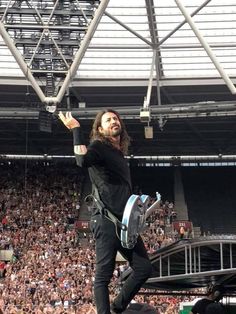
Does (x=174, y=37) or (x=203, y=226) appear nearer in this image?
(x=174, y=37)

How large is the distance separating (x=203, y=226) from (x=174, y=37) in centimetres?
1245

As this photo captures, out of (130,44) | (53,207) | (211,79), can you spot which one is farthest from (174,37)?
(53,207)

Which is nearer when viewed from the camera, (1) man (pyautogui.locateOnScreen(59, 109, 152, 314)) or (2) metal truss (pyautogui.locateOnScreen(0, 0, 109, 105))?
(1) man (pyautogui.locateOnScreen(59, 109, 152, 314))

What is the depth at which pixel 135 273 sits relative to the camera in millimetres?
3590

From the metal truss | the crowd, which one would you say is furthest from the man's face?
the metal truss

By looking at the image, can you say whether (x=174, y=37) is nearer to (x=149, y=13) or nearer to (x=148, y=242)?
(x=149, y=13)

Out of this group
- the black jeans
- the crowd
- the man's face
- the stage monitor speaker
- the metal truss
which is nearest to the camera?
the black jeans

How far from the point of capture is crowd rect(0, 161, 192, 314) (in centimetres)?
1900

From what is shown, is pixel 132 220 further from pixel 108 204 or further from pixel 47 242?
pixel 47 242

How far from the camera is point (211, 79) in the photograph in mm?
22922

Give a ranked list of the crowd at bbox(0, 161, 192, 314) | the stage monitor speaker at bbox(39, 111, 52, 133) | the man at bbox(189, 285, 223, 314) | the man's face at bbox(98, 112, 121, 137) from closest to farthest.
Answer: the man's face at bbox(98, 112, 121, 137) → the man at bbox(189, 285, 223, 314) → the crowd at bbox(0, 161, 192, 314) → the stage monitor speaker at bbox(39, 111, 52, 133)

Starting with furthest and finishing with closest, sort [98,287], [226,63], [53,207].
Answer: [53,207], [226,63], [98,287]

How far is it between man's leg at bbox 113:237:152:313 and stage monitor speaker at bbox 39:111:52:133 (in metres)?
15.7

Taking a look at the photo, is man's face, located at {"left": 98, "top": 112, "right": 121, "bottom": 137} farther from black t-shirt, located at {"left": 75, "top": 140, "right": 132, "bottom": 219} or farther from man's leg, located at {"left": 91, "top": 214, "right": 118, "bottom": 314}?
man's leg, located at {"left": 91, "top": 214, "right": 118, "bottom": 314}
